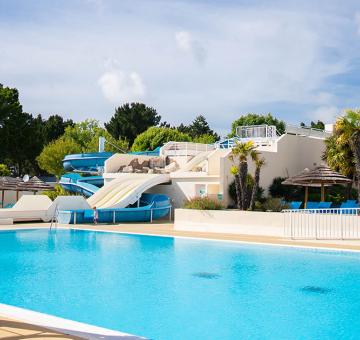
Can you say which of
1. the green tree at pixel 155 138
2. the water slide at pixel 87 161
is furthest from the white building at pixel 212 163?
the green tree at pixel 155 138

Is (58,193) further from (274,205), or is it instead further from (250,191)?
(274,205)

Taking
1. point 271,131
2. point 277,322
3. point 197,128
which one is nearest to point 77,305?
point 277,322

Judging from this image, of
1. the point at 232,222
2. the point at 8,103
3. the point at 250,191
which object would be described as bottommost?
the point at 232,222

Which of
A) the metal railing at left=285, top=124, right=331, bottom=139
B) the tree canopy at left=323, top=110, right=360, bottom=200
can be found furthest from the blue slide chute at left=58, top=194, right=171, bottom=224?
the tree canopy at left=323, top=110, right=360, bottom=200

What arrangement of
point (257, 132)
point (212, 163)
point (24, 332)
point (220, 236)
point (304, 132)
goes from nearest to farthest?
1. point (24, 332)
2. point (220, 236)
3. point (212, 163)
4. point (304, 132)
5. point (257, 132)

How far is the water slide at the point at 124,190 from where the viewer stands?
2773 cm

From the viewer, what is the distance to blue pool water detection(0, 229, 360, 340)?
8.31 m

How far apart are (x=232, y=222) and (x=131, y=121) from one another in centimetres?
5121

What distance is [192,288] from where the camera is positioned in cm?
1123

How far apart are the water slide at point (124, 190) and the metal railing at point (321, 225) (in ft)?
35.5

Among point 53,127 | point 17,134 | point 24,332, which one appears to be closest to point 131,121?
point 53,127

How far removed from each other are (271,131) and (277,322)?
23.7 meters

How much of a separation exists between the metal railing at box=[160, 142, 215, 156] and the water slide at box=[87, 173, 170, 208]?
377 centimetres

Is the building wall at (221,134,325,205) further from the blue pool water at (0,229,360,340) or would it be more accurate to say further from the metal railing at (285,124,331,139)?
the blue pool water at (0,229,360,340)
